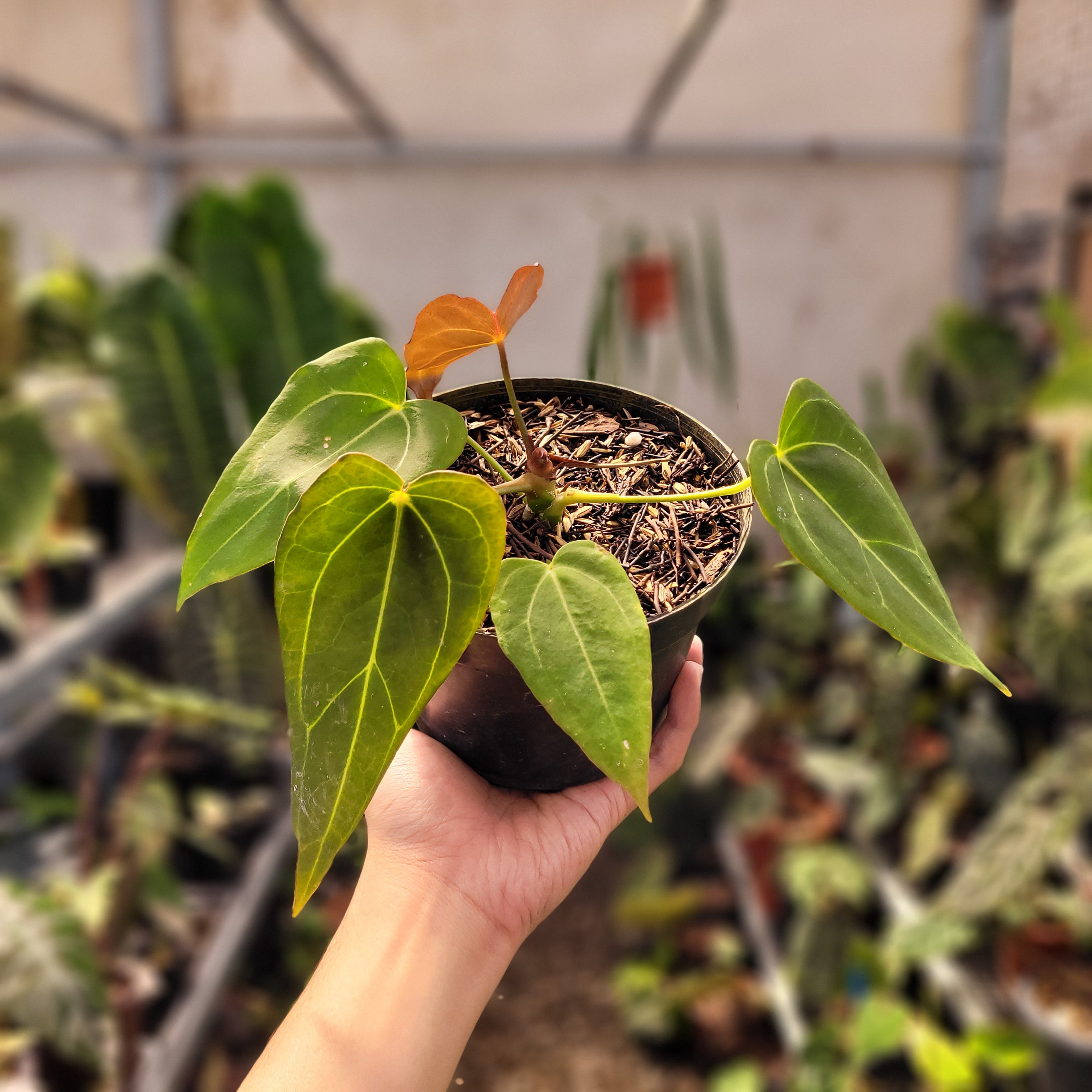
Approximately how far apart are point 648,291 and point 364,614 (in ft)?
1.52

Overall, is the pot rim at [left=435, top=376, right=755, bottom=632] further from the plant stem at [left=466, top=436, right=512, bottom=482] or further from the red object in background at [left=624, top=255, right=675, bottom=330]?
the red object in background at [left=624, top=255, right=675, bottom=330]

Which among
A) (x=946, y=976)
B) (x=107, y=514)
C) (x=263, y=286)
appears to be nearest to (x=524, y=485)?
(x=263, y=286)

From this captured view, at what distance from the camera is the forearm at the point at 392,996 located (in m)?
0.37

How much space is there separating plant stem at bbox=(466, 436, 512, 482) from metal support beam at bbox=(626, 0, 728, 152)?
0.83 metres

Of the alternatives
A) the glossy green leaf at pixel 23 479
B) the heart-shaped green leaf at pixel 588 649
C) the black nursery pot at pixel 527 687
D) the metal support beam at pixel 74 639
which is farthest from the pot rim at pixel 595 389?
the glossy green leaf at pixel 23 479

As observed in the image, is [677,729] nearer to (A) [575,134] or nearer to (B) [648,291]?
(B) [648,291]

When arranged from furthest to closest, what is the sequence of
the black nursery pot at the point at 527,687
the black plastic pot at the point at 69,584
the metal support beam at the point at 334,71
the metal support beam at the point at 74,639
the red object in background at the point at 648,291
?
the black plastic pot at the point at 69,584
the metal support beam at the point at 74,639
the metal support beam at the point at 334,71
the red object in background at the point at 648,291
the black nursery pot at the point at 527,687

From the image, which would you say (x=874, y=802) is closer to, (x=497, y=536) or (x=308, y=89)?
(x=497, y=536)

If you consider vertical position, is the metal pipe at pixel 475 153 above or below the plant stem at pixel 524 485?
above

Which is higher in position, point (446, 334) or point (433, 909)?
point (446, 334)

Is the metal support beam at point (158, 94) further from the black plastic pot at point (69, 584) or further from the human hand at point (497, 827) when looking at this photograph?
the human hand at point (497, 827)

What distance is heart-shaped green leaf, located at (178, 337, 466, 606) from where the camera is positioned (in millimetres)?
331

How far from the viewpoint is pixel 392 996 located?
0.38m

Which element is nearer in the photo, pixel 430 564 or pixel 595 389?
pixel 430 564
